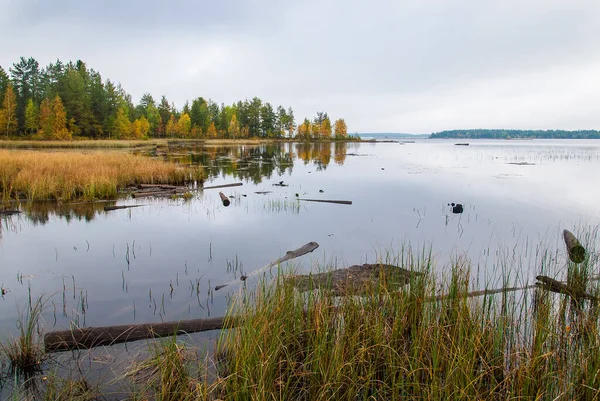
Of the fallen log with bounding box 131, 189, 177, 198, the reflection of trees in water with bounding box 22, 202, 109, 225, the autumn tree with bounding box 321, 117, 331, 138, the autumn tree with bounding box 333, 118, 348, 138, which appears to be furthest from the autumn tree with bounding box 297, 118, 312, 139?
the reflection of trees in water with bounding box 22, 202, 109, 225

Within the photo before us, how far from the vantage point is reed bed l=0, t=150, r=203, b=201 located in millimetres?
16469

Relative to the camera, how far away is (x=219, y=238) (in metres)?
11.8

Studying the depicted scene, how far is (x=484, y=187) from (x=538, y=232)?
1151 cm

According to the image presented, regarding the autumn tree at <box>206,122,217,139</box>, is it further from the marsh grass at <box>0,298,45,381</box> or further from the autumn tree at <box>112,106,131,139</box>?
the marsh grass at <box>0,298,45,381</box>

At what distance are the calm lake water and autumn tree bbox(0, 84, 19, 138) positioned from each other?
7509 centimetres

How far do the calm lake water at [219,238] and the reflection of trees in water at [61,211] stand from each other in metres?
0.04

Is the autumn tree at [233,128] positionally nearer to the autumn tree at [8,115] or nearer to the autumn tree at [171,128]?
the autumn tree at [171,128]

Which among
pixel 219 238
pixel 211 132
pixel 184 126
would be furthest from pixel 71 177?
pixel 211 132

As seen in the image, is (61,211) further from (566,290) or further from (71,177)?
(566,290)

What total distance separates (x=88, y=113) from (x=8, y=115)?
1406cm

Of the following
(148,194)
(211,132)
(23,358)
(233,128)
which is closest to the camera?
(23,358)

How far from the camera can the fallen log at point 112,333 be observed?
4941 millimetres

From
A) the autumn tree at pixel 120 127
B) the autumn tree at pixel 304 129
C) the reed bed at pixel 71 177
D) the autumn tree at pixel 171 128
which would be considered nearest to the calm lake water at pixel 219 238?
the reed bed at pixel 71 177

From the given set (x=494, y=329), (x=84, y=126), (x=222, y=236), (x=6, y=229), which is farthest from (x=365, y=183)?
(x=84, y=126)
